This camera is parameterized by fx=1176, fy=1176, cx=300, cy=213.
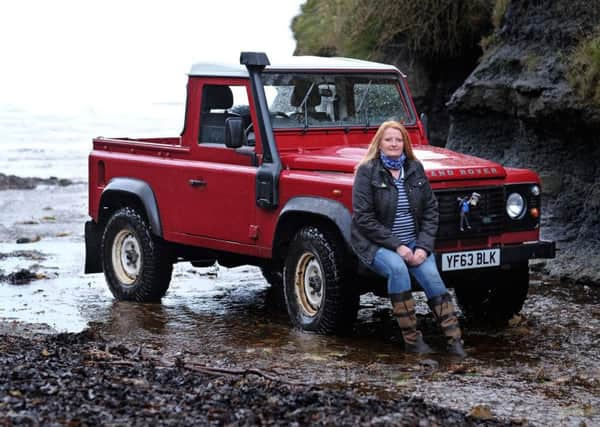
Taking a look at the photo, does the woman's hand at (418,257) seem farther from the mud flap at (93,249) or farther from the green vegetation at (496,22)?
the green vegetation at (496,22)

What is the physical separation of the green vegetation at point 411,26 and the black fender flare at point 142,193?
5742 millimetres

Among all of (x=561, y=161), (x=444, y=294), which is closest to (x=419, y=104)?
(x=561, y=161)

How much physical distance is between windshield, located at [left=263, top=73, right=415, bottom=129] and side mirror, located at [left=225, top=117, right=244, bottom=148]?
35 centimetres

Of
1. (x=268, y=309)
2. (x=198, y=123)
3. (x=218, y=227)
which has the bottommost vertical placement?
(x=268, y=309)

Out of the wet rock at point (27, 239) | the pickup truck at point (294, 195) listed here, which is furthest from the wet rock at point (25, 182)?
the pickup truck at point (294, 195)

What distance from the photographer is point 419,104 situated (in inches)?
604

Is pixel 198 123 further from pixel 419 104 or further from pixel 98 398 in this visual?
pixel 419 104

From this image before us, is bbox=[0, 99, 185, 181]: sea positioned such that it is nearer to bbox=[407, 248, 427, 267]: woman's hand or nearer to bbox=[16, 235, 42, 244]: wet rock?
bbox=[16, 235, 42, 244]: wet rock

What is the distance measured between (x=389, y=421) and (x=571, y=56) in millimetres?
7132

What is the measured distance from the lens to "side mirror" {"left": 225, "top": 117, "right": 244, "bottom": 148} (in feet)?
28.5

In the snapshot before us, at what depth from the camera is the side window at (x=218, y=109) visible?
30.4 ft

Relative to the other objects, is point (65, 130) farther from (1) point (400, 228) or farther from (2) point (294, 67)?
(1) point (400, 228)

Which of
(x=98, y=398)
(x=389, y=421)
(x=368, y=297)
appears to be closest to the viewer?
(x=389, y=421)

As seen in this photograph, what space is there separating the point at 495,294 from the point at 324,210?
177cm
